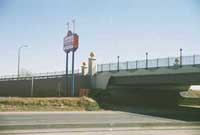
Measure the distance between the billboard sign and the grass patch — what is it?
10351 millimetres

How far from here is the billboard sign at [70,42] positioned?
56013 millimetres

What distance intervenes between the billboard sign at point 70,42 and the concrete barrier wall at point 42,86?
3.88 metres

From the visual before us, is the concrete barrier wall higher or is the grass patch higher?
the concrete barrier wall

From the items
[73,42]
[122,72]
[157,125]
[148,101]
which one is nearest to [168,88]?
[148,101]

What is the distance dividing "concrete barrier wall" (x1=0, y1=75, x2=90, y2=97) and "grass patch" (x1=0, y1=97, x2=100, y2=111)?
7.61 m

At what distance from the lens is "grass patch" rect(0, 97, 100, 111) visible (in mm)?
44438

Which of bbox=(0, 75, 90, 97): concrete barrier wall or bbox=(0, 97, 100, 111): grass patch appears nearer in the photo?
bbox=(0, 97, 100, 111): grass patch

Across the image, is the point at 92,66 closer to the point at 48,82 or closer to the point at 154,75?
the point at 48,82

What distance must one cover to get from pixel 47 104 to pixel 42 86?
1549cm

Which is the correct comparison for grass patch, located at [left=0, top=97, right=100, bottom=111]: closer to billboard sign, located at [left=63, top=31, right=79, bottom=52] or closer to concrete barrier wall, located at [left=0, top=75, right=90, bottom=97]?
concrete barrier wall, located at [left=0, top=75, right=90, bottom=97]

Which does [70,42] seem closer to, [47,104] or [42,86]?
[42,86]

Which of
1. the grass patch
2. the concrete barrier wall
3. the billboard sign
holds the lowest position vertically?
the grass patch

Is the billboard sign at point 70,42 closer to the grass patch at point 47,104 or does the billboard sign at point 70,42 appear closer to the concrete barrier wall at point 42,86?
the concrete barrier wall at point 42,86

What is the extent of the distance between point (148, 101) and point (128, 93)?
358cm
